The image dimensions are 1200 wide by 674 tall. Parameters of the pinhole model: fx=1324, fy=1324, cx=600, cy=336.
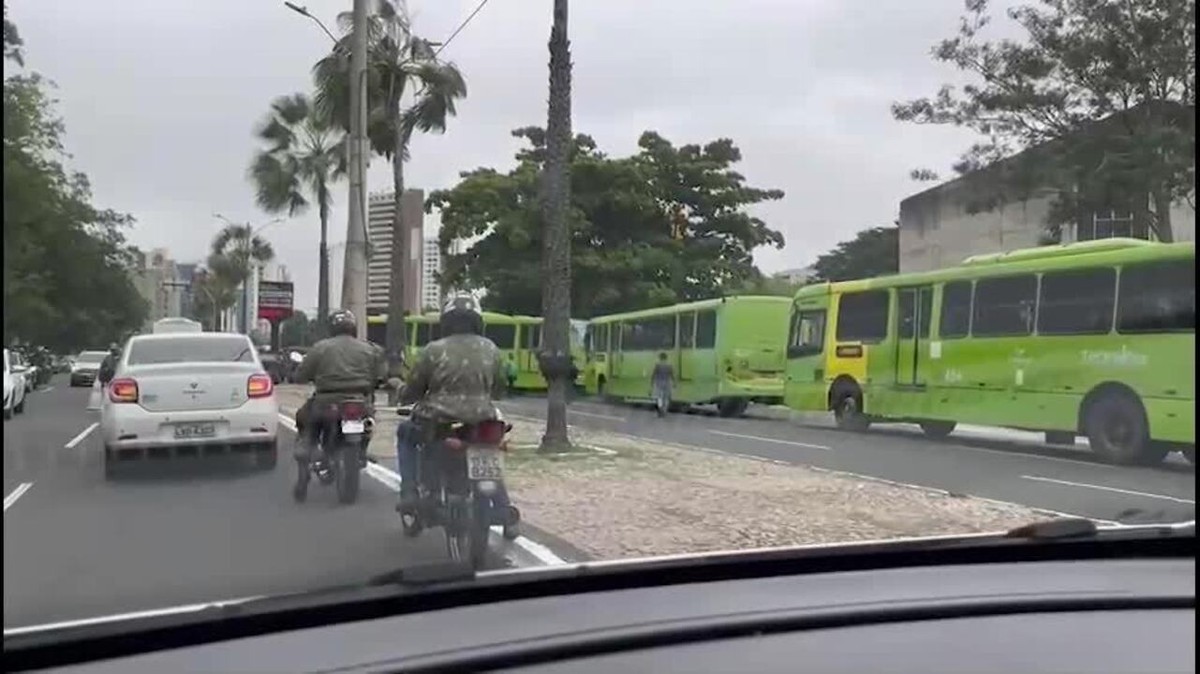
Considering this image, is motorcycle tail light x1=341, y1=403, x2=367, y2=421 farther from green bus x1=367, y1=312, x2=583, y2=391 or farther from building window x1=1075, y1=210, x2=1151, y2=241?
building window x1=1075, y1=210, x2=1151, y2=241

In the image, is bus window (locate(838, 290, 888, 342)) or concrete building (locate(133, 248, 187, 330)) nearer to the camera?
concrete building (locate(133, 248, 187, 330))

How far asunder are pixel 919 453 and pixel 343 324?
2561mm

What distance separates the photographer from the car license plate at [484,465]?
4.43 metres

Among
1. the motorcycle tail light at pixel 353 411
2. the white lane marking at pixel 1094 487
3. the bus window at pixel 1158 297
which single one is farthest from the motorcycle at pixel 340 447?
the bus window at pixel 1158 297

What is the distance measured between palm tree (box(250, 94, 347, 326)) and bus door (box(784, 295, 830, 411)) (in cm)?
209

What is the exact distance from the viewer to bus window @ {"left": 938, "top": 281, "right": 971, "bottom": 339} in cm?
467

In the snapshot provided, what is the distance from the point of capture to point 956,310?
15.7 feet

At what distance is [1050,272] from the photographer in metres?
5.50

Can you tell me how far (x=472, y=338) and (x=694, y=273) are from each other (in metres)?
0.75

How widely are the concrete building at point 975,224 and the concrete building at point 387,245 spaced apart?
4.67 feet

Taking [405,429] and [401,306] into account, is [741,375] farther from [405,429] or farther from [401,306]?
[401,306]

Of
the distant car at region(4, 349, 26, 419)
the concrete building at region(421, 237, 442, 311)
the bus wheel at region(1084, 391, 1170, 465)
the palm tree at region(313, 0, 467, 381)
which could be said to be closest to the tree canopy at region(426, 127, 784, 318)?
the concrete building at region(421, 237, 442, 311)

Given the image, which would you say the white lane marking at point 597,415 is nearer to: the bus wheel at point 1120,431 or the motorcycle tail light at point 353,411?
the motorcycle tail light at point 353,411

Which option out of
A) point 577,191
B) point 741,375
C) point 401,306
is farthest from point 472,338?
point 741,375
